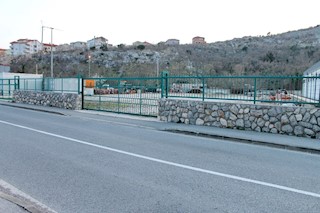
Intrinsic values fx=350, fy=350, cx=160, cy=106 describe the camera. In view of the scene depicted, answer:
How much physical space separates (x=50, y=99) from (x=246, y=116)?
1627 centimetres

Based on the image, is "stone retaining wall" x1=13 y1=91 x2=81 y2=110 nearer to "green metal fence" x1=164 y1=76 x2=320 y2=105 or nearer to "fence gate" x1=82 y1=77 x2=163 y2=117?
"fence gate" x1=82 y1=77 x2=163 y2=117

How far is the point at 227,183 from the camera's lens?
6.42 meters

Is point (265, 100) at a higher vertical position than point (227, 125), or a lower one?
higher

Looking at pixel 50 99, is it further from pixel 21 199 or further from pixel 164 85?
pixel 21 199

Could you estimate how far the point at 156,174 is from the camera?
6.98m

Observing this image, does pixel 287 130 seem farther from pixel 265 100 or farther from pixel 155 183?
pixel 155 183

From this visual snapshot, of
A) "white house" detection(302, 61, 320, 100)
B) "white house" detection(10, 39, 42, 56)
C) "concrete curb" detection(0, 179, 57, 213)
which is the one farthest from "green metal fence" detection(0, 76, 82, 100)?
"white house" detection(10, 39, 42, 56)

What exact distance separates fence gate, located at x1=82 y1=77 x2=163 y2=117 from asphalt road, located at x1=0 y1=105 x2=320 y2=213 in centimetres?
647

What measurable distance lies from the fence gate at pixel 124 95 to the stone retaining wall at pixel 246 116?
133cm

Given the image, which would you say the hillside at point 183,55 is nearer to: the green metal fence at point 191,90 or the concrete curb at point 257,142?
the green metal fence at point 191,90

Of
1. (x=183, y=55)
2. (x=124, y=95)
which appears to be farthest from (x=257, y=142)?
(x=183, y=55)

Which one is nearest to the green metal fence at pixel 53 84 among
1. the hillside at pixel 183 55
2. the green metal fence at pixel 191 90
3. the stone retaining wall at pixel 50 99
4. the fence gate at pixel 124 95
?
the stone retaining wall at pixel 50 99

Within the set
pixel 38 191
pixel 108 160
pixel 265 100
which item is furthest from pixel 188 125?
pixel 38 191

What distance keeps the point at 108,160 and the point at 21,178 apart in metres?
2.11
